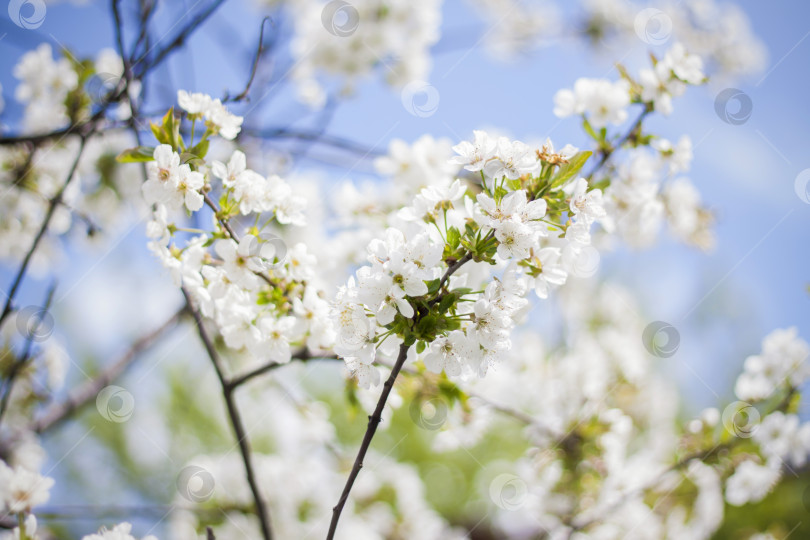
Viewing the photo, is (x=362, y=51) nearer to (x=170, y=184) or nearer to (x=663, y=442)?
(x=170, y=184)

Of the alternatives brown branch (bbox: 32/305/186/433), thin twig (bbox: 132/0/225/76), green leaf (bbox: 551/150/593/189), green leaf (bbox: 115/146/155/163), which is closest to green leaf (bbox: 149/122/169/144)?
green leaf (bbox: 115/146/155/163)

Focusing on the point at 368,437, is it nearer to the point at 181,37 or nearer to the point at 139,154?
the point at 139,154

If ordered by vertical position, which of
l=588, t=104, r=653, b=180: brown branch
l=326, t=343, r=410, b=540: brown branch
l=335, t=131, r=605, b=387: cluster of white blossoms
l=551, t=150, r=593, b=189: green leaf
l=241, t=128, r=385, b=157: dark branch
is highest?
l=241, t=128, r=385, b=157: dark branch

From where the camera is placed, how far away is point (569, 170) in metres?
0.97

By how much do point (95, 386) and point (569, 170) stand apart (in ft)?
6.50

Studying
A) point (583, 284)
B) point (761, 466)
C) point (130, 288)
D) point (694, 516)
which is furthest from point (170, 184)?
point (130, 288)

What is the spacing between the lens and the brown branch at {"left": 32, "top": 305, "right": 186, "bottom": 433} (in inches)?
75.7

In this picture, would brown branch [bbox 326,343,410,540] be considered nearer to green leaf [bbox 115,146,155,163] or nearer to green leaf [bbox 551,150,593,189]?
green leaf [bbox 551,150,593,189]

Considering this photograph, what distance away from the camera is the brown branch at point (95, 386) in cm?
192

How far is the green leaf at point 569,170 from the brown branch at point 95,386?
57.3 inches

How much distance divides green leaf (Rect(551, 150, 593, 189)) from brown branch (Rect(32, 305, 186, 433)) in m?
1.46

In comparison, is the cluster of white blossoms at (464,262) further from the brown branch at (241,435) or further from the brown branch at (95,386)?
the brown branch at (95,386)

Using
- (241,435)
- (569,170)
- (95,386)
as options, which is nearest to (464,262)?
(569,170)

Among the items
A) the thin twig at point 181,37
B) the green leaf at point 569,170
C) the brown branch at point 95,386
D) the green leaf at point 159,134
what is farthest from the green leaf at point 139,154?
the brown branch at point 95,386
